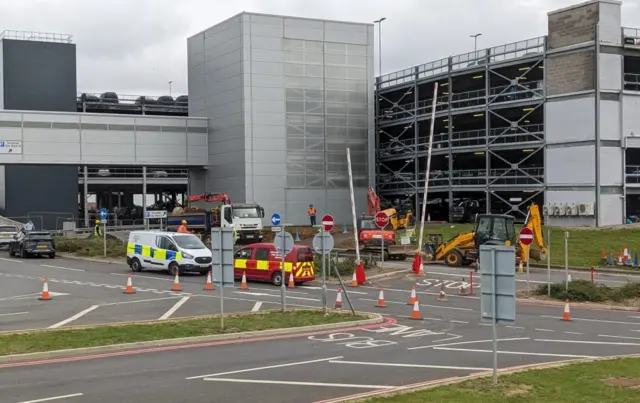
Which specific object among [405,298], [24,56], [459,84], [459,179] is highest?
[24,56]

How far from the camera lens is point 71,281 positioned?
30250mm

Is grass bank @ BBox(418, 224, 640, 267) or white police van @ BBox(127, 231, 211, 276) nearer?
white police van @ BBox(127, 231, 211, 276)

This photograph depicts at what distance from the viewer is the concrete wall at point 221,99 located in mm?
63162

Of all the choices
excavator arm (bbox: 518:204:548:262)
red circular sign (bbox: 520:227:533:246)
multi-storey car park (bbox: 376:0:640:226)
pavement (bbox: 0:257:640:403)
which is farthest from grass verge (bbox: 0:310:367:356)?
multi-storey car park (bbox: 376:0:640:226)

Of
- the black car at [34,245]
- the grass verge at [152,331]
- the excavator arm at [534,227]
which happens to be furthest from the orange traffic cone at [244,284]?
the black car at [34,245]

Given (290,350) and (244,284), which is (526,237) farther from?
(290,350)

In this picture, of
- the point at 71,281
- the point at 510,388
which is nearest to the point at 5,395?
the point at 510,388

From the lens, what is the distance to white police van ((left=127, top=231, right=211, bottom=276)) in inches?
1282

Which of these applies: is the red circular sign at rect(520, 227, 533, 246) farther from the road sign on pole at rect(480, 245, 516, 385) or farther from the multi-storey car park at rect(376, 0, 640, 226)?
the multi-storey car park at rect(376, 0, 640, 226)

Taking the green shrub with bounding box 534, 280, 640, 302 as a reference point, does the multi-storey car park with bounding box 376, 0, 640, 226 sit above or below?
above

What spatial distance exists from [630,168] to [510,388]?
4994 cm

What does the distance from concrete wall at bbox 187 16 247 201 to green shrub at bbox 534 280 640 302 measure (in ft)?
132

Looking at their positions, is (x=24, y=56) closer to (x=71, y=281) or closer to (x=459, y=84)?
(x=459, y=84)

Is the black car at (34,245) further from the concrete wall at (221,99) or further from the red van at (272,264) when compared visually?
the concrete wall at (221,99)
